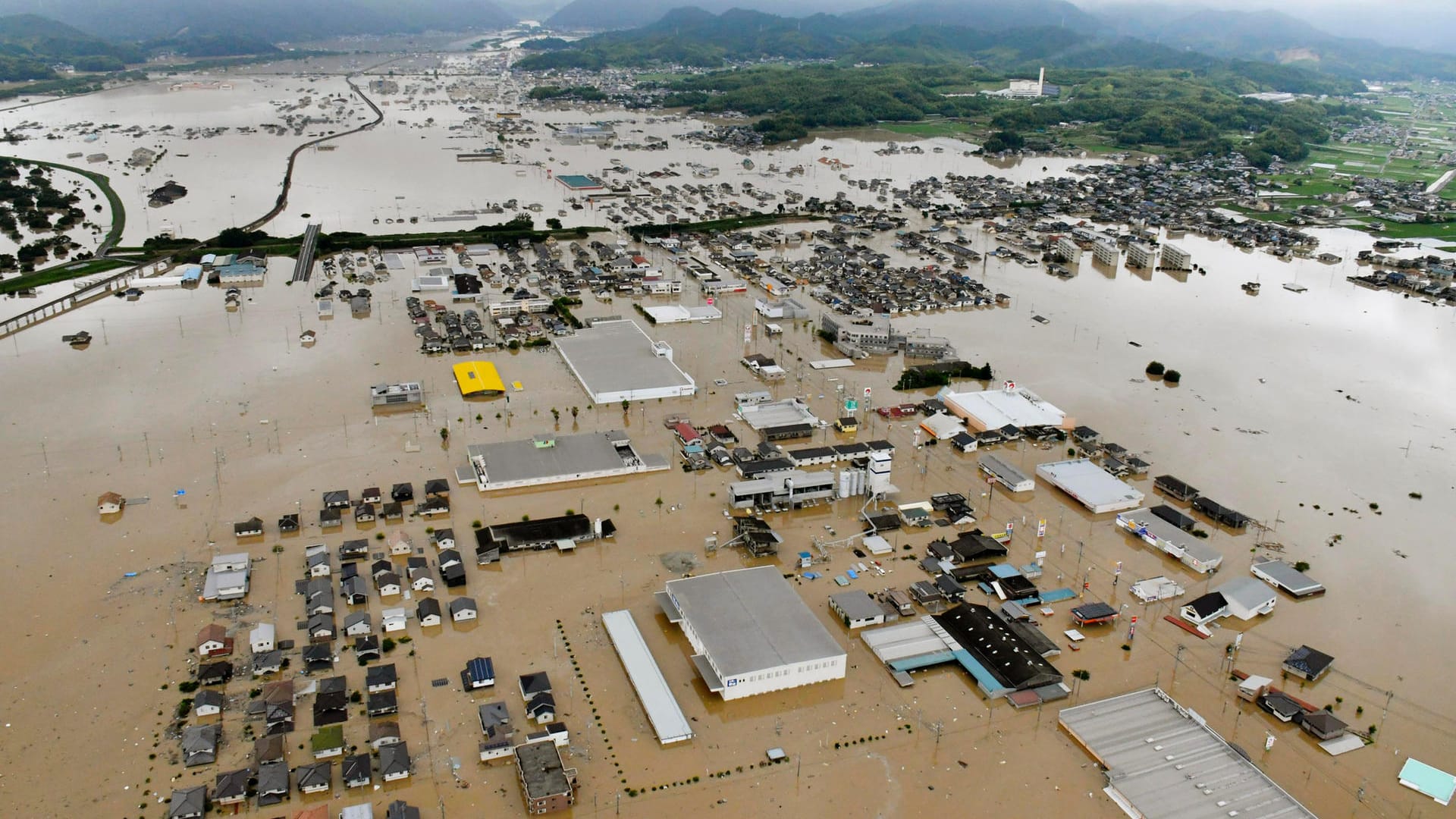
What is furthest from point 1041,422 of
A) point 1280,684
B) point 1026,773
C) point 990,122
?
point 990,122

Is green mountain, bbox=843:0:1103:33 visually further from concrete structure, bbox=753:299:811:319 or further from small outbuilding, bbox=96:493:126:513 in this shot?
small outbuilding, bbox=96:493:126:513

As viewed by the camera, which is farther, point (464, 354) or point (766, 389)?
point (464, 354)

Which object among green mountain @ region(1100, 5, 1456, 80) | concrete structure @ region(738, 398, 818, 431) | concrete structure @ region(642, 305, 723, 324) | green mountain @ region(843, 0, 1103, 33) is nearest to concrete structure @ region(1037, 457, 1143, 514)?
concrete structure @ region(738, 398, 818, 431)

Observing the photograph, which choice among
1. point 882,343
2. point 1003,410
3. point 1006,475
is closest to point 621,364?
point 882,343

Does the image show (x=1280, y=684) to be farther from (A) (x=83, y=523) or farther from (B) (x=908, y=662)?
(A) (x=83, y=523)

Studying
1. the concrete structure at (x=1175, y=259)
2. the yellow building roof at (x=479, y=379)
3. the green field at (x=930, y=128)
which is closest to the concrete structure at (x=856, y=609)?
the yellow building roof at (x=479, y=379)

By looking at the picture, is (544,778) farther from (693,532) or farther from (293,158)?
(293,158)
